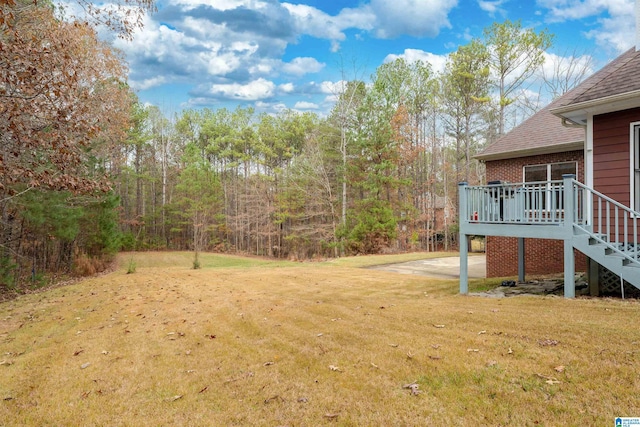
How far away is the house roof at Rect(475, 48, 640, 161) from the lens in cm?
647

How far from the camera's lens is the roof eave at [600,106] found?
6221 millimetres

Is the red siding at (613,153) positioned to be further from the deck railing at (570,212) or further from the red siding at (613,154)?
the deck railing at (570,212)

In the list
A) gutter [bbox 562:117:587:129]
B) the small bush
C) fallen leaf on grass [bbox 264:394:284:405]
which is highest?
gutter [bbox 562:117:587:129]

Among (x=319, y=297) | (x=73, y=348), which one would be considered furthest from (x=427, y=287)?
(x=73, y=348)

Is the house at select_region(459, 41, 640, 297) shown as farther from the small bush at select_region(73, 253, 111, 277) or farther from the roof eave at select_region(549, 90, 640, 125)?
the small bush at select_region(73, 253, 111, 277)

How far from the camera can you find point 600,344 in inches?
150

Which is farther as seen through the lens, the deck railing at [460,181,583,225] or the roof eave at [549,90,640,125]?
the deck railing at [460,181,583,225]

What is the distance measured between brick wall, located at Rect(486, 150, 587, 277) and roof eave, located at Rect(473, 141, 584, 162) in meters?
0.16

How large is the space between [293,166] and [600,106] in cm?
2347

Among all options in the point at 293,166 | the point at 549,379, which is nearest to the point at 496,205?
the point at 549,379

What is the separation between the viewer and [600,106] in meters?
6.66

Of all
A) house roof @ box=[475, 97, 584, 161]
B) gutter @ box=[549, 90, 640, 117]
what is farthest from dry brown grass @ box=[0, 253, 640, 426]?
house roof @ box=[475, 97, 584, 161]

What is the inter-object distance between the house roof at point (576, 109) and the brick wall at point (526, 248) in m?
0.26

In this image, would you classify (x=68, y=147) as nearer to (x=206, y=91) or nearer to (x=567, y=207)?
(x=567, y=207)
